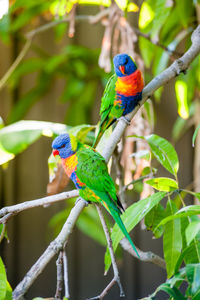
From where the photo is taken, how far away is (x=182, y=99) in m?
1.37

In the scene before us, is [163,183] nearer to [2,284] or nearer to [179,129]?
[2,284]

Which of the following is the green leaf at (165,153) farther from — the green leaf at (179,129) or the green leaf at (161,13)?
the green leaf at (179,129)

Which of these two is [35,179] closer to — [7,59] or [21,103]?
[21,103]

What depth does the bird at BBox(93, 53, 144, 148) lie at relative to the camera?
3.66 feet

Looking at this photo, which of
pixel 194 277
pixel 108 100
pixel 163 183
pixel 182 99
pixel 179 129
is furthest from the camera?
pixel 179 129

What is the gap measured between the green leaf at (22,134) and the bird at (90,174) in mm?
203

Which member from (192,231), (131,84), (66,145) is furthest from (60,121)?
(192,231)

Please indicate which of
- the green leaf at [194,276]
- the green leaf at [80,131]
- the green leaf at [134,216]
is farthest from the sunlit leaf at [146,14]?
the green leaf at [194,276]

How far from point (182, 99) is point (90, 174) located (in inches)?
25.7

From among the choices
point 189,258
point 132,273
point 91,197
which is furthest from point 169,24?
point 132,273

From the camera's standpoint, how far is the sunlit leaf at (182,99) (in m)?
1.33

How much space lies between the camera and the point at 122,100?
A: 3.76 feet

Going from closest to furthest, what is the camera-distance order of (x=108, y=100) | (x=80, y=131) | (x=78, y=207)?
1. (x=78, y=207)
2. (x=80, y=131)
3. (x=108, y=100)

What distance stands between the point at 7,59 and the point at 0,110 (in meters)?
0.27
